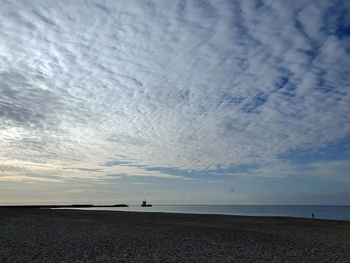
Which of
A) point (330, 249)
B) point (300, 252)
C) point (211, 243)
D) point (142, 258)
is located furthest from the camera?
point (211, 243)

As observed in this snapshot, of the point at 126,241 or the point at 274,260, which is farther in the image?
the point at 126,241

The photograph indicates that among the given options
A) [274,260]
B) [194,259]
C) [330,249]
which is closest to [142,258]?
[194,259]

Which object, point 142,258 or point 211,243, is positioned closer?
point 142,258

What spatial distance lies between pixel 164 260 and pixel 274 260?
5.77 metres

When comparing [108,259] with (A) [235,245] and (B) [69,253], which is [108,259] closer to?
(B) [69,253]

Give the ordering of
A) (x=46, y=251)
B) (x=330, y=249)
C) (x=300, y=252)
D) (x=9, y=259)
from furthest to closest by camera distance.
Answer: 1. (x=330, y=249)
2. (x=300, y=252)
3. (x=46, y=251)
4. (x=9, y=259)

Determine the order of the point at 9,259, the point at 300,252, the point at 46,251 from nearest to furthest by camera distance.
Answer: the point at 9,259
the point at 46,251
the point at 300,252

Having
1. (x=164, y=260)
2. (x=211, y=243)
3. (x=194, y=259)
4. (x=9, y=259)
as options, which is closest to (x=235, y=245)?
(x=211, y=243)

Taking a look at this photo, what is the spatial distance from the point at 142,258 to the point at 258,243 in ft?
32.7

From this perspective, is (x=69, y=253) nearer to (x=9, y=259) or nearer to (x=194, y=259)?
(x=9, y=259)

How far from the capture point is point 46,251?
51.6 feet

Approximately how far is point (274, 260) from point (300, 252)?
3.68 metres

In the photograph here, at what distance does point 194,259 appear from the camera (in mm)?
14633

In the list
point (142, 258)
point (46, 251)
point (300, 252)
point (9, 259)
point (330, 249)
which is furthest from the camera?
point (330, 249)
